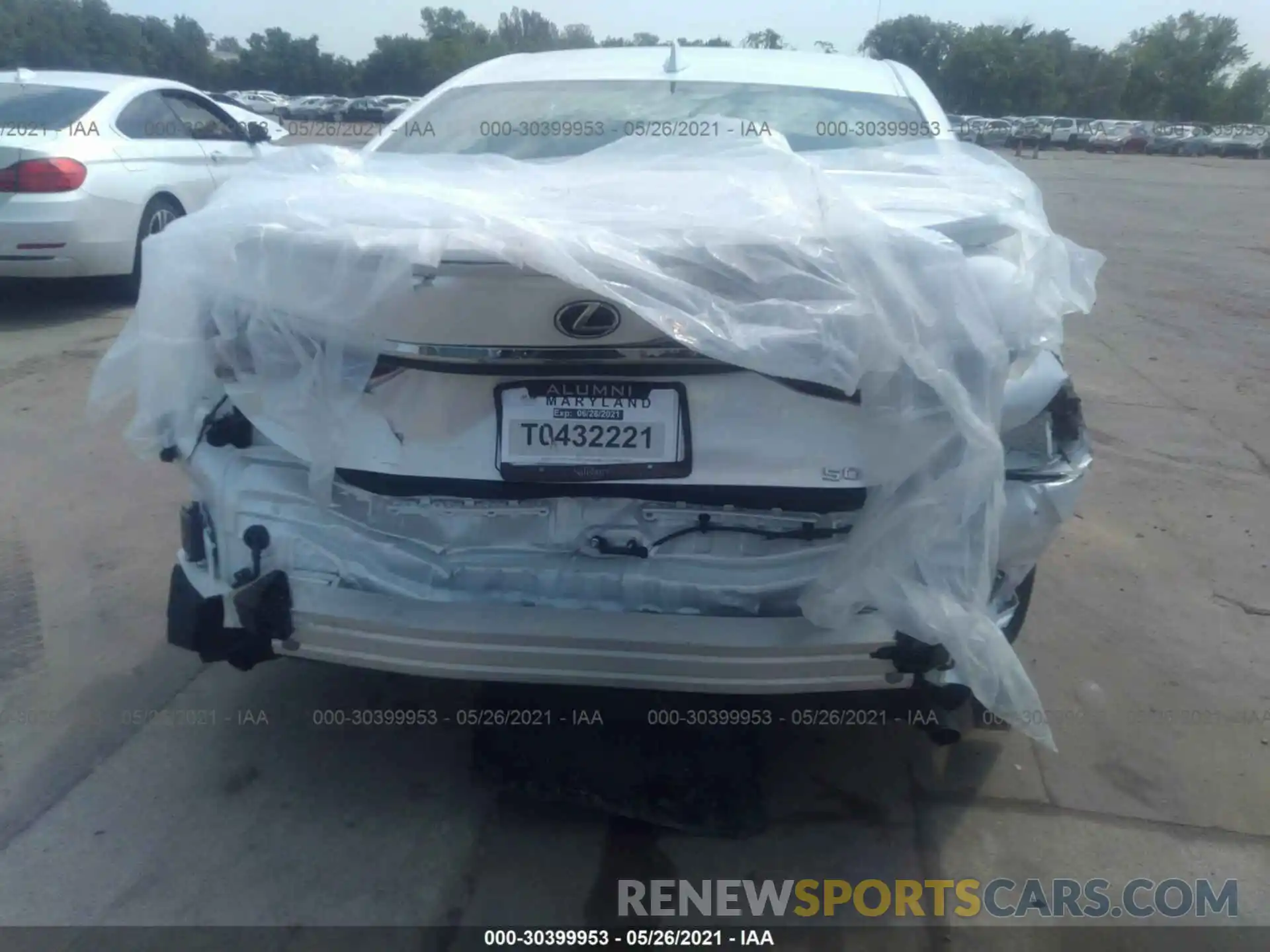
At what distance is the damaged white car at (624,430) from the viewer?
7.23 feet

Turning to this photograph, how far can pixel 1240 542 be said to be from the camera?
446 cm

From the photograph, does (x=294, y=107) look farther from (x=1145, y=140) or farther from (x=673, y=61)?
(x=673, y=61)

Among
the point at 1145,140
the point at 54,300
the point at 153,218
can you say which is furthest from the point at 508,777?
the point at 1145,140

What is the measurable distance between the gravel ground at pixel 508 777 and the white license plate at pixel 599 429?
0.90m

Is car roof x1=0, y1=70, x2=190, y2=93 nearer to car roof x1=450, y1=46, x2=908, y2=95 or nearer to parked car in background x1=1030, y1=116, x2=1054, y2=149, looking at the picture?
car roof x1=450, y1=46, x2=908, y2=95

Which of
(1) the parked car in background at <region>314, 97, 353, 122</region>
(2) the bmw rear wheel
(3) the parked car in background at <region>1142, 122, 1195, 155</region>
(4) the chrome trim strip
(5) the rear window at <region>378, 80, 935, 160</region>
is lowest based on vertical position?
(3) the parked car in background at <region>1142, 122, 1195, 155</region>

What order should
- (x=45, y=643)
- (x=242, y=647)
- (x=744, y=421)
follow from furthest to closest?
(x=45, y=643)
(x=242, y=647)
(x=744, y=421)

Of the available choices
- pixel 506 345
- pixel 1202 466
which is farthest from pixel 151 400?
pixel 1202 466

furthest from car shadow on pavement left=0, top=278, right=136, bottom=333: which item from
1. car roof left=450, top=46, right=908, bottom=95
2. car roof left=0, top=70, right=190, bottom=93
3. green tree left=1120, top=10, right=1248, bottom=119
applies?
green tree left=1120, top=10, right=1248, bottom=119

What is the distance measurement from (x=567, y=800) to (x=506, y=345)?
1.14 meters

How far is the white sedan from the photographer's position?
695 centimetres

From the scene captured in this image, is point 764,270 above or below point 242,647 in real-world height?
above

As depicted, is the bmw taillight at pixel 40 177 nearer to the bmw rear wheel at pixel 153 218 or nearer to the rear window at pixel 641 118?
the bmw rear wheel at pixel 153 218

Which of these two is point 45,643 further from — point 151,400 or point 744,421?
point 744,421
